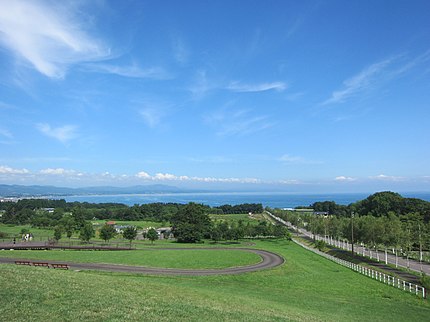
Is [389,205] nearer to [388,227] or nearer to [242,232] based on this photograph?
[242,232]

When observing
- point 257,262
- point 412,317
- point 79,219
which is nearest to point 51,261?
point 257,262

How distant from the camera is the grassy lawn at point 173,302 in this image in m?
11.9

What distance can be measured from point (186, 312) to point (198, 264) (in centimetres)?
2626

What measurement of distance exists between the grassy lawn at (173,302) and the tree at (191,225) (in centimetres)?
4507

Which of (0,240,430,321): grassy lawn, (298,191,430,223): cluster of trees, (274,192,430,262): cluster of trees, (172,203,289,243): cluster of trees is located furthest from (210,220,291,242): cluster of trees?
(0,240,430,321): grassy lawn

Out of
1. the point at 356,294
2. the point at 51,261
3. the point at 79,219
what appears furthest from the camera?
the point at 79,219

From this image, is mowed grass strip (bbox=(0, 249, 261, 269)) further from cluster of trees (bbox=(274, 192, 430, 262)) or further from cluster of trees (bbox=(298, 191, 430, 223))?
cluster of trees (bbox=(298, 191, 430, 223))

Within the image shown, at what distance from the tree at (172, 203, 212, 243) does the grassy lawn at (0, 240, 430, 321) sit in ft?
148

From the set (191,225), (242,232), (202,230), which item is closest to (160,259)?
(191,225)

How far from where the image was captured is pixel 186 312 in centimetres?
1319

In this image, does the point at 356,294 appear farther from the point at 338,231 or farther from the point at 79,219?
the point at 79,219

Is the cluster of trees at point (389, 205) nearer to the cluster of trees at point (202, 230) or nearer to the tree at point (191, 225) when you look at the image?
the cluster of trees at point (202, 230)

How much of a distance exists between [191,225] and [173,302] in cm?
6110

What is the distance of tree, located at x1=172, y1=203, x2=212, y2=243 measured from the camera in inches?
2918
